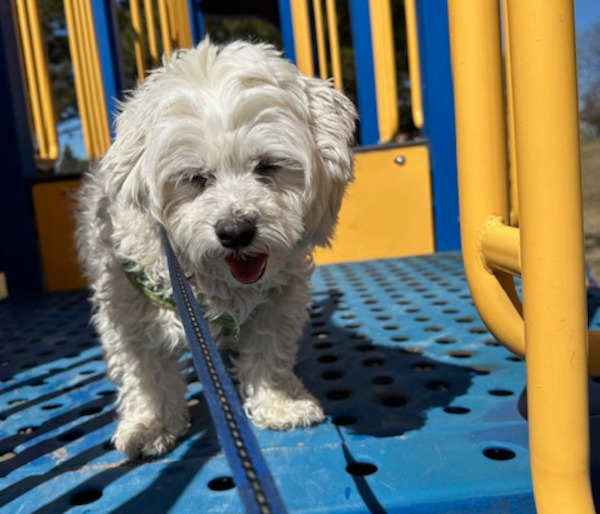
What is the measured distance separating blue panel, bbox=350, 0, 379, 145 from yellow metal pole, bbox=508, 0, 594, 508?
350 cm

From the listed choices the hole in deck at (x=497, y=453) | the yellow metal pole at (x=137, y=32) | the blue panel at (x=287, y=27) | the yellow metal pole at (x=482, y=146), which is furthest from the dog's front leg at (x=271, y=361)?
the blue panel at (x=287, y=27)

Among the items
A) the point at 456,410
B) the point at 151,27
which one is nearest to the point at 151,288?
the point at 456,410

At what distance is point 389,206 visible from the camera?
364 cm

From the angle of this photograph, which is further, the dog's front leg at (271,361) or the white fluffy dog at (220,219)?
the dog's front leg at (271,361)

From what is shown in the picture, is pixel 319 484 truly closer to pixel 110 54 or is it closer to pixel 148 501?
pixel 148 501

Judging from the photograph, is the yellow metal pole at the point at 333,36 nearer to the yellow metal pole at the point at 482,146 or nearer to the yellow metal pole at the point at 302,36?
the yellow metal pole at the point at 302,36

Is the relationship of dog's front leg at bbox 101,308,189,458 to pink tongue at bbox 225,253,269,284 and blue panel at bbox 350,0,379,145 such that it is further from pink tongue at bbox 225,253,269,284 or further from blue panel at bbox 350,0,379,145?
A: blue panel at bbox 350,0,379,145

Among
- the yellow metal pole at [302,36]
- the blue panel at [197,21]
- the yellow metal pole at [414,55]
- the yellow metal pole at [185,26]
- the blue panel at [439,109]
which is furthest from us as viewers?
the blue panel at [197,21]

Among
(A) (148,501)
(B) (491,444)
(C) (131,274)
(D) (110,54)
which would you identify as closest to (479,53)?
(B) (491,444)

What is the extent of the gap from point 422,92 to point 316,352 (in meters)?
2.26

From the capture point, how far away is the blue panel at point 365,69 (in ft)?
13.8

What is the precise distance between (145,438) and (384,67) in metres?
3.28

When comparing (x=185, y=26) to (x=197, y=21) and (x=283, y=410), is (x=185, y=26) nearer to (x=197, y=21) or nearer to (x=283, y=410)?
(x=197, y=21)

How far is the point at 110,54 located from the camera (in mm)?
3939
